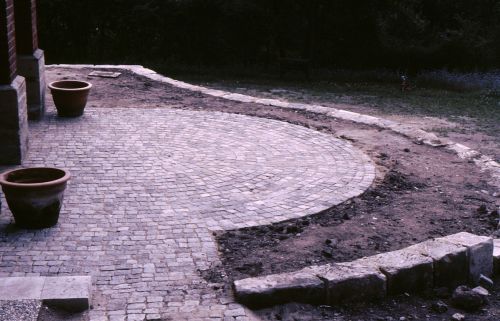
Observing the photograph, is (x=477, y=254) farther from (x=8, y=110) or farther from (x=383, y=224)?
(x=8, y=110)

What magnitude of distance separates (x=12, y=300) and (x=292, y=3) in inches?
672

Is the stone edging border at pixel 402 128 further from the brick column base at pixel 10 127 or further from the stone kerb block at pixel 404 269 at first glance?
the brick column base at pixel 10 127

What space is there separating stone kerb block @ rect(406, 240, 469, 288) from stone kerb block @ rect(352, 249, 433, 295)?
75 millimetres

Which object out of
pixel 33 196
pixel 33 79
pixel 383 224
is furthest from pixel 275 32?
pixel 33 196

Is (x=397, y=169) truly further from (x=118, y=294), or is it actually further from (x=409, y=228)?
(x=118, y=294)

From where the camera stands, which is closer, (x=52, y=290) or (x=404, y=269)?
(x=52, y=290)

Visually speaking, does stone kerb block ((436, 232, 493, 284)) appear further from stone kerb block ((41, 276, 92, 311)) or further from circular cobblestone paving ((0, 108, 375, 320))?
stone kerb block ((41, 276, 92, 311))

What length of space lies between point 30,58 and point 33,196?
4609 millimetres

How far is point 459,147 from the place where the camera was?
31.7 ft

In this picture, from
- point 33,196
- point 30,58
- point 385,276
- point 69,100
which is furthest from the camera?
point 69,100

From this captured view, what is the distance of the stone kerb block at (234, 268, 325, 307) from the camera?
4.96m

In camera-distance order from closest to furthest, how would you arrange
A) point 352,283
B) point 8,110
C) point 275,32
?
point 352,283 < point 8,110 < point 275,32

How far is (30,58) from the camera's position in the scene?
990cm

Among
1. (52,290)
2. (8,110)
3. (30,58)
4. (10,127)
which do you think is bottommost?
(52,290)
